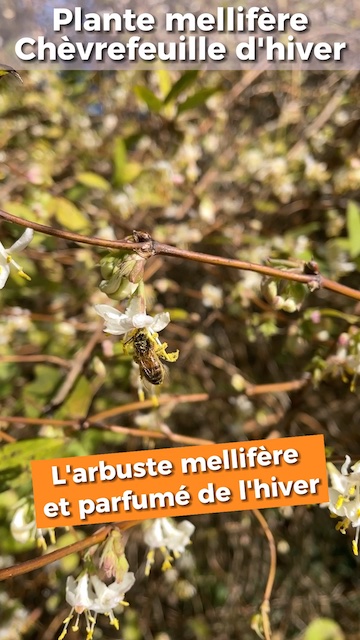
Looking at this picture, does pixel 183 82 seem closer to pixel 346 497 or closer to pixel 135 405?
pixel 135 405

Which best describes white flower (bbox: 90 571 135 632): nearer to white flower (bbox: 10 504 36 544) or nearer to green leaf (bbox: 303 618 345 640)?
white flower (bbox: 10 504 36 544)

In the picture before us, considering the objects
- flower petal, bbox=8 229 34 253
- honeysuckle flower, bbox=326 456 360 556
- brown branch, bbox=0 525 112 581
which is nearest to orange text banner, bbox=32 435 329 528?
honeysuckle flower, bbox=326 456 360 556

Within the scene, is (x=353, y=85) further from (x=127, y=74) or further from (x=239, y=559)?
(x=239, y=559)

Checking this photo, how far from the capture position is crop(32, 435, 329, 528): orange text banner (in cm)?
90

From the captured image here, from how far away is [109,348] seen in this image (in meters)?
1.30

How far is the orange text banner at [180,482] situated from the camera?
35.6 inches

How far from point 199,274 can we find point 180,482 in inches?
46.1

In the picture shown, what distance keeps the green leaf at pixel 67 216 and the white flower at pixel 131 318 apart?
2.74ft

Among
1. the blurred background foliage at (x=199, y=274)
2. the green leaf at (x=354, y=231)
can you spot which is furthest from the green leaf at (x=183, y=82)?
the green leaf at (x=354, y=231)

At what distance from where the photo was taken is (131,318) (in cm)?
78

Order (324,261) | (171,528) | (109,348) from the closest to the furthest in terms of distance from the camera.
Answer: (171,528) → (109,348) → (324,261)

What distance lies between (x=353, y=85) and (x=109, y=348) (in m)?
1.32

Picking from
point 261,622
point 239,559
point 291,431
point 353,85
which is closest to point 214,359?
point 291,431

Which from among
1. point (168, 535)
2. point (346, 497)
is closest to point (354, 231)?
point (346, 497)
